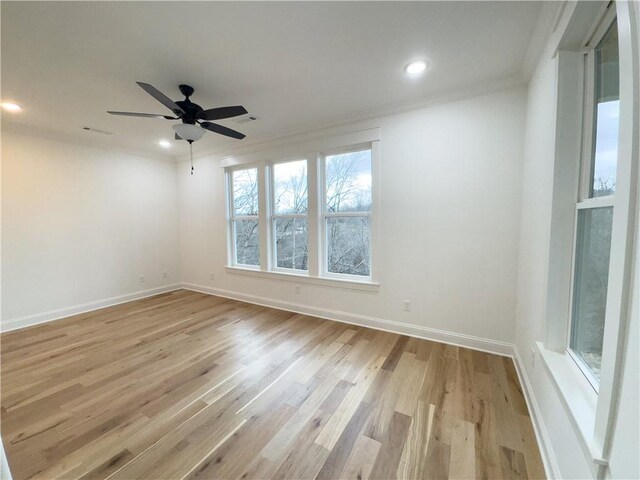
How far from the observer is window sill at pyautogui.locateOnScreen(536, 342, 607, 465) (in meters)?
0.93

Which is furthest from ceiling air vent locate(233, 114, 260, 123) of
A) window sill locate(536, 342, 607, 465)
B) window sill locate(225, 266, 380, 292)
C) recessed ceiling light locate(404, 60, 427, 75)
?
window sill locate(536, 342, 607, 465)

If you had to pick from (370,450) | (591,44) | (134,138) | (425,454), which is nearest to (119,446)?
(370,450)

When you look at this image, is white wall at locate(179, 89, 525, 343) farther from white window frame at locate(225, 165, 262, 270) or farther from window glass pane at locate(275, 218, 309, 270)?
white window frame at locate(225, 165, 262, 270)

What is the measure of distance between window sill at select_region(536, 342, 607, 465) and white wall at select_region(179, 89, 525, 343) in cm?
107

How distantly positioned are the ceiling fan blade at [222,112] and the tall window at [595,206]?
2.23 metres

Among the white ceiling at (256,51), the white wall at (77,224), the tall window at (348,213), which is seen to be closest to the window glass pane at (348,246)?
the tall window at (348,213)

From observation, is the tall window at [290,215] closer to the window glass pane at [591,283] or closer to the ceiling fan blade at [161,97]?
the ceiling fan blade at [161,97]

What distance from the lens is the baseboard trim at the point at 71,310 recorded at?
3219 mm

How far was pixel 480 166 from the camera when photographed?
245 cm

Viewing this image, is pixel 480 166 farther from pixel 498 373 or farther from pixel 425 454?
pixel 425 454

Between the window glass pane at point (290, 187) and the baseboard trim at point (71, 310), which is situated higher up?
the window glass pane at point (290, 187)

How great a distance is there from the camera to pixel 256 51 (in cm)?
189

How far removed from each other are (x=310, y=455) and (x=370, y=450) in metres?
0.35

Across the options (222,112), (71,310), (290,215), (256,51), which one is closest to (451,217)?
(290,215)
